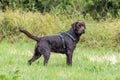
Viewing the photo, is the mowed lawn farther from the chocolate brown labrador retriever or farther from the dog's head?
the dog's head

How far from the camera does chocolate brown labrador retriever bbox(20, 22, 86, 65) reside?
10438 millimetres

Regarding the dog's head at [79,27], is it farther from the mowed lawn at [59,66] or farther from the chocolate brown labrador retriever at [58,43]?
the mowed lawn at [59,66]

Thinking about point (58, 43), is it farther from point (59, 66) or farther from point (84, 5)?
point (84, 5)

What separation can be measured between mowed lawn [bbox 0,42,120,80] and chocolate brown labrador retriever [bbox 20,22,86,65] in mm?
287

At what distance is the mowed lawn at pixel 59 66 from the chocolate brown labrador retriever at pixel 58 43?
0.94 feet

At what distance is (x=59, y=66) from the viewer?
414 inches

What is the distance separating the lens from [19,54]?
1241 centimetres

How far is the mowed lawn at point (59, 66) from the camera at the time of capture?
889 cm

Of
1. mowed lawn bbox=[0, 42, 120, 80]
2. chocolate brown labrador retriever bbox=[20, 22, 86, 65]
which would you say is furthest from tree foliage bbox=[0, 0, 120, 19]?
chocolate brown labrador retriever bbox=[20, 22, 86, 65]

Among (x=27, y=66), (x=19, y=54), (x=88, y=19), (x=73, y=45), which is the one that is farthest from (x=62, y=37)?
(x=88, y=19)

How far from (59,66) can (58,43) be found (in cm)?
62

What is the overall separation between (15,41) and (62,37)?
5104 millimetres

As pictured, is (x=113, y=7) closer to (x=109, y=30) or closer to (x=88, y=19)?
(x=88, y=19)

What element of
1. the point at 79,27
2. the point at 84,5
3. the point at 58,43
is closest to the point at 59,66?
the point at 58,43
